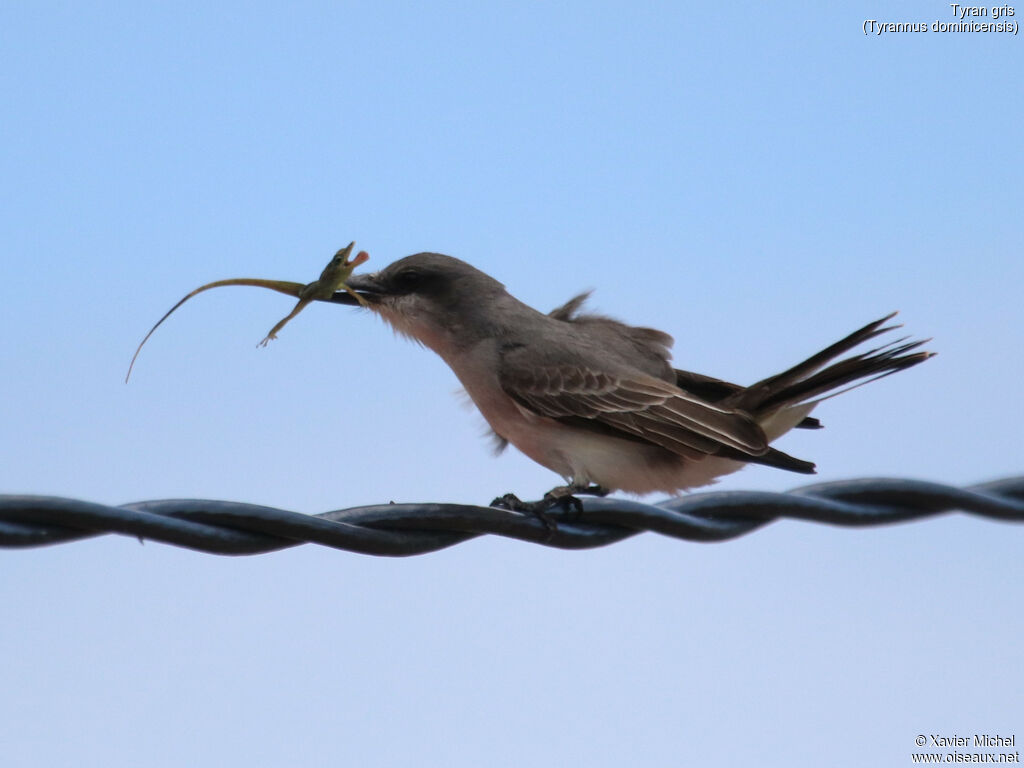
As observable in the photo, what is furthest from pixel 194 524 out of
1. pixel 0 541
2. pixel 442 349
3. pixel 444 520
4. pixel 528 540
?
pixel 442 349

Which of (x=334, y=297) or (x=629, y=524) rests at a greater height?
(x=334, y=297)

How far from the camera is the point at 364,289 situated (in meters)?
7.12

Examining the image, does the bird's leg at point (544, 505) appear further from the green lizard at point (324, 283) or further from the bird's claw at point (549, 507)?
the green lizard at point (324, 283)

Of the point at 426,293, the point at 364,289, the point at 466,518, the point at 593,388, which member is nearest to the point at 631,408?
the point at 593,388

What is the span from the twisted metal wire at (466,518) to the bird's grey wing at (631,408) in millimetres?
2071

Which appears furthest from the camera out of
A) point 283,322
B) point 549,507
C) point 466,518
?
point 283,322

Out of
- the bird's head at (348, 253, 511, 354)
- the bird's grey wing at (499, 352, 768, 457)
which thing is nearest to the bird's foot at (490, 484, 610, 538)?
the bird's grey wing at (499, 352, 768, 457)

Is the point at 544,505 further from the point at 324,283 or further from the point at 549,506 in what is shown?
the point at 324,283

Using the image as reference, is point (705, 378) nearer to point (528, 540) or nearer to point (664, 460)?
point (664, 460)

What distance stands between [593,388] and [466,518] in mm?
2899

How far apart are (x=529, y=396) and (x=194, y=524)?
3.47 m

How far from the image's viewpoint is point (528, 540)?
4.03 metres

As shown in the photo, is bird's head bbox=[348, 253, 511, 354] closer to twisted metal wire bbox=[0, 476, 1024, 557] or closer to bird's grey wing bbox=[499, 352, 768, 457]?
bird's grey wing bbox=[499, 352, 768, 457]

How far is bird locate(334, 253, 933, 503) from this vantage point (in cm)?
631
